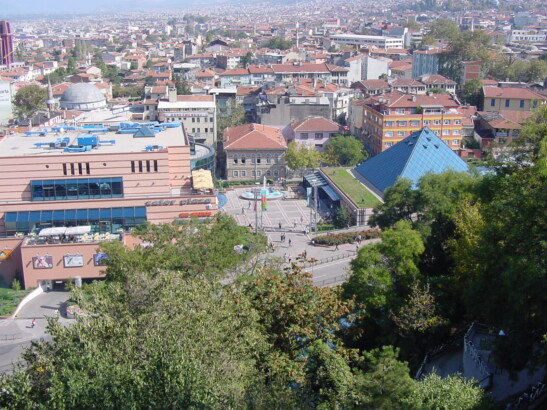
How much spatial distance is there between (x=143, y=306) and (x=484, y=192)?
12.1 meters

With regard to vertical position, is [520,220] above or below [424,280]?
above

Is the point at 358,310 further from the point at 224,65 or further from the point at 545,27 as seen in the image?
the point at 545,27

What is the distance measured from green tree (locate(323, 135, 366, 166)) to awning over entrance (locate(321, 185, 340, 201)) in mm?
6522

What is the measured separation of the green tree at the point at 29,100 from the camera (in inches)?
2810

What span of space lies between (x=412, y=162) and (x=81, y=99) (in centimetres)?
3868

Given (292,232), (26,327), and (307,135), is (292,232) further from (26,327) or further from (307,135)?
(307,135)

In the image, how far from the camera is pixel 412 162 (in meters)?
41.1

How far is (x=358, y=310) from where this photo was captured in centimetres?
2134

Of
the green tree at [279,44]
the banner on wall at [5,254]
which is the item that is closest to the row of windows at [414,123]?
the banner on wall at [5,254]

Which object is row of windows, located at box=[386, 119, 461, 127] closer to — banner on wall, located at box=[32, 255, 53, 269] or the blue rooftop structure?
the blue rooftop structure

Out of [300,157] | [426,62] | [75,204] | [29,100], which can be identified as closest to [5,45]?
[29,100]

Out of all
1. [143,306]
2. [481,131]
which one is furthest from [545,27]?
[143,306]

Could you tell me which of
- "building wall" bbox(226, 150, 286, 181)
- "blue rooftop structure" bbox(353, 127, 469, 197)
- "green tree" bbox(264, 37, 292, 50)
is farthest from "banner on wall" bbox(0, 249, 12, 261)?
"green tree" bbox(264, 37, 292, 50)

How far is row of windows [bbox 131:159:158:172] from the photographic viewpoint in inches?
1371
